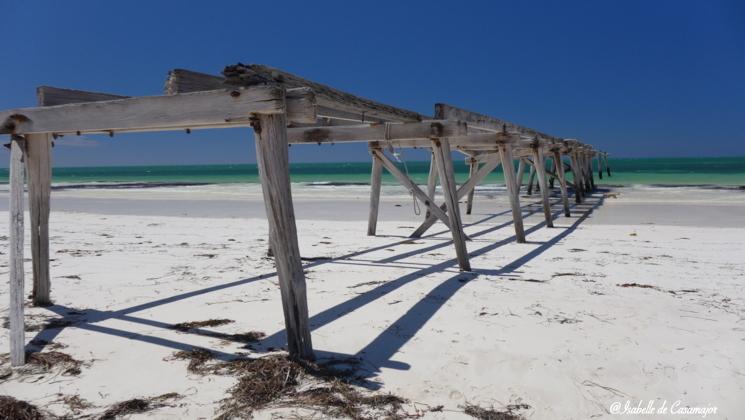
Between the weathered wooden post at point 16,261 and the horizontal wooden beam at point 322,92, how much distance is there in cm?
185

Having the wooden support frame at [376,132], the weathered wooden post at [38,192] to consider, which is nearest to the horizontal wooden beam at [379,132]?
the wooden support frame at [376,132]

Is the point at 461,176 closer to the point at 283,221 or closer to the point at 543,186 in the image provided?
the point at 543,186

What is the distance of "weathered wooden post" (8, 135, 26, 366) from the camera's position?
348 centimetres

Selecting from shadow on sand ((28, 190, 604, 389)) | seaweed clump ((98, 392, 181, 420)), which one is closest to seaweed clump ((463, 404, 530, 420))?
shadow on sand ((28, 190, 604, 389))

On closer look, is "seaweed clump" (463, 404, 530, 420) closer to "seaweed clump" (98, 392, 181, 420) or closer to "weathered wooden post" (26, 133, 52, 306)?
"seaweed clump" (98, 392, 181, 420)

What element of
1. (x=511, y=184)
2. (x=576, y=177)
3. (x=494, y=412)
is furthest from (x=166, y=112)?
(x=576, y=177)

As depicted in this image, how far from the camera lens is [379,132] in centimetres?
753

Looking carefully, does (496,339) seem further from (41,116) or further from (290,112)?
(41,116)

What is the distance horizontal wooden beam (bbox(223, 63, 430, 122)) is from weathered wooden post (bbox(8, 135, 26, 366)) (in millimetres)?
1846

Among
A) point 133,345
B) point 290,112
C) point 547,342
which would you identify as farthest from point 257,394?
point 547,342

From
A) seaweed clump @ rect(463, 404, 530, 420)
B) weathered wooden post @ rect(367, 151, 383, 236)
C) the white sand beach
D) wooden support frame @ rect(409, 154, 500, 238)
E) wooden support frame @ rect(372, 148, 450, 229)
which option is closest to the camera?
seaweed clump @ rect(463, 404, 530, 420)

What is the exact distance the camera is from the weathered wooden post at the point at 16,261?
3.48 m

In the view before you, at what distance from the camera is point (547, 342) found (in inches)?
148

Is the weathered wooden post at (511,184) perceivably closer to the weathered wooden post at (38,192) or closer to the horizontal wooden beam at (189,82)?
the horizontal wooden beam at (189,82)
